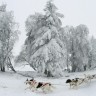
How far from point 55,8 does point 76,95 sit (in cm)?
2131

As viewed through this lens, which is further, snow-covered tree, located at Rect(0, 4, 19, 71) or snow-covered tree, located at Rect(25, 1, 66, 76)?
snow-covered tree, located at Rect(0, 4, 19, 71)

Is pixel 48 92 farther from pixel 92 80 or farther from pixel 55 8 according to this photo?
pixel 55 8

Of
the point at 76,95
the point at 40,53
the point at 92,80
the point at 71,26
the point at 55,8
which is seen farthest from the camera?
the point at 71,26

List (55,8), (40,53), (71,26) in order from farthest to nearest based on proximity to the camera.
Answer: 1. (71,26)
2. (55,8)
3. (40,53)

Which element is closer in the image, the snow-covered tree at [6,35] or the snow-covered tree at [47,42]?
the snow-covered tree at [47,42]

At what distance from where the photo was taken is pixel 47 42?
38219 mm

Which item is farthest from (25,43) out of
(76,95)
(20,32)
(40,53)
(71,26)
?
A: (76,95)

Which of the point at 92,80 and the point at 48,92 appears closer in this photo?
the point at 48,92

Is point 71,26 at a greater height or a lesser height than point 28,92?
greater

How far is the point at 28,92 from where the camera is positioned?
2148cm

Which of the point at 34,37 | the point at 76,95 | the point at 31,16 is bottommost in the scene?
the point at 76,95

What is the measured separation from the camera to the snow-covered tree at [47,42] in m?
36.6

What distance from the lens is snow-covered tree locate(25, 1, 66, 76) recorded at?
36625 mm

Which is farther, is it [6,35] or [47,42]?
[6,35]
